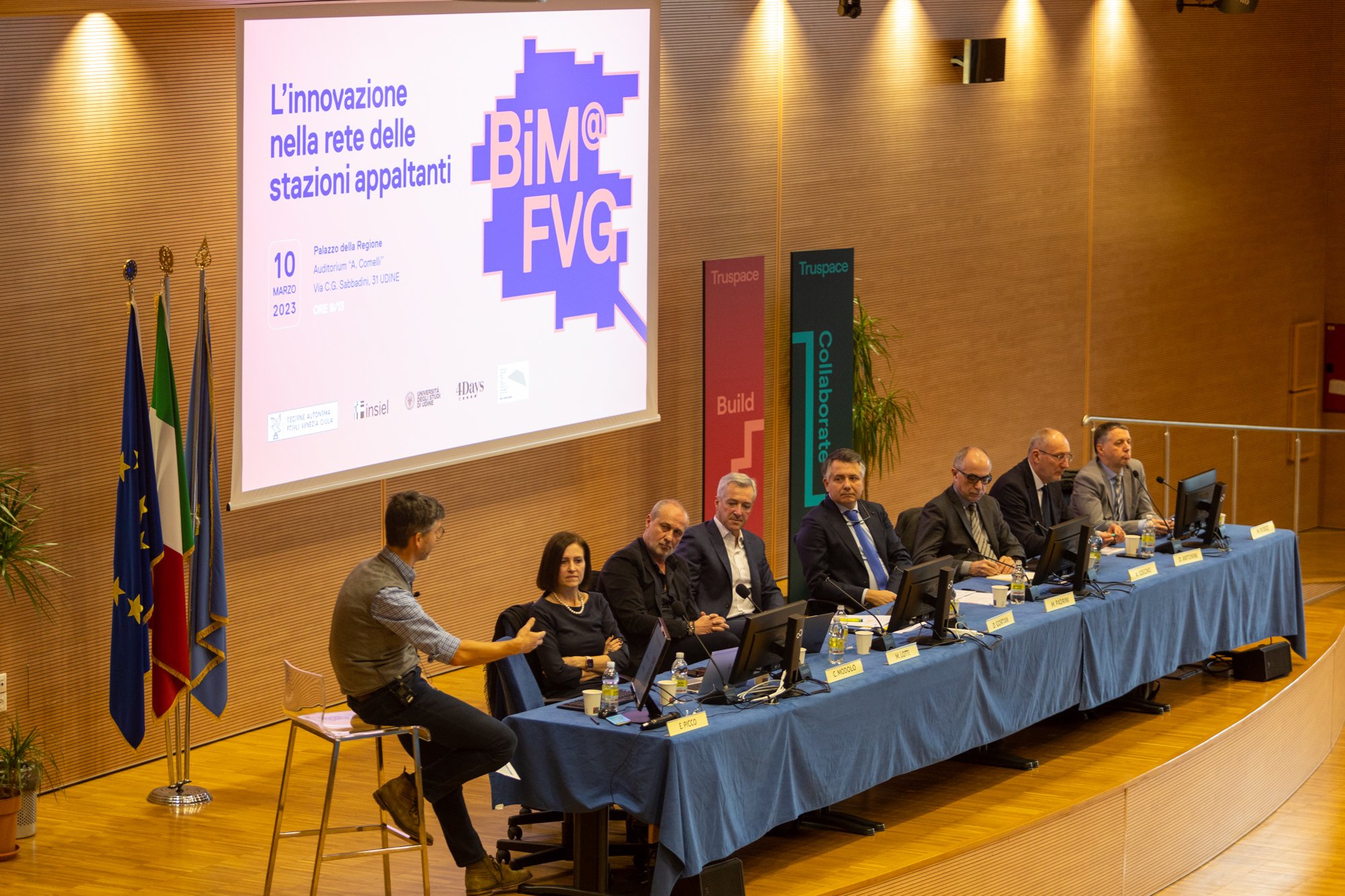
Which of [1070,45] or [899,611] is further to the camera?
[1070,45]

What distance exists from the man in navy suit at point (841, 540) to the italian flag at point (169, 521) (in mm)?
2400

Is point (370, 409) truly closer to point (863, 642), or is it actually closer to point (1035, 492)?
point (863, 642)

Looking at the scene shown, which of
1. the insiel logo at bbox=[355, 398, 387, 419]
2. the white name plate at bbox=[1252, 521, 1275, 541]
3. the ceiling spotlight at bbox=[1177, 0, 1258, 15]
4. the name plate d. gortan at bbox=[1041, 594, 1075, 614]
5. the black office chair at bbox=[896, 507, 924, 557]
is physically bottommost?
the name plate d. gortan at bbox=[1041, 594, 1075, 614]

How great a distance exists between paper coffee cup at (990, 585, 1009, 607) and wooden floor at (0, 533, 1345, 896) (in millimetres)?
624

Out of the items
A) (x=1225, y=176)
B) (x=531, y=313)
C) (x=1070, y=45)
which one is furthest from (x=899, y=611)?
(x=1225, y=176)

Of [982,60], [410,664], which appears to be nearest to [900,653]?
[410,664]

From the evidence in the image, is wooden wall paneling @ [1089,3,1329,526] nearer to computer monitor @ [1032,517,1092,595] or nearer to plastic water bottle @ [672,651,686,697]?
computer monitor @ [1032,517,1092,595]

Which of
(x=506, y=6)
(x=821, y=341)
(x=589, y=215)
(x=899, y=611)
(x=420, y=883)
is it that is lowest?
(x=420, y=883)

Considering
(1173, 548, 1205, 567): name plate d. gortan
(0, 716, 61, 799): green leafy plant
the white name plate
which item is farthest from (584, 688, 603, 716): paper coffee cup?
the white name plate

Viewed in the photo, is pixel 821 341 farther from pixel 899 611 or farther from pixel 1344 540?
pixel 1344 540

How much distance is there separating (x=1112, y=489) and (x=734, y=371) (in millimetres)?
2129

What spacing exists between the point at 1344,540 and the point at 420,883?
32.8ft

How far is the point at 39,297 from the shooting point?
6.30 m

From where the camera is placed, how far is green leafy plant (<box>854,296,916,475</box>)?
9805mm
